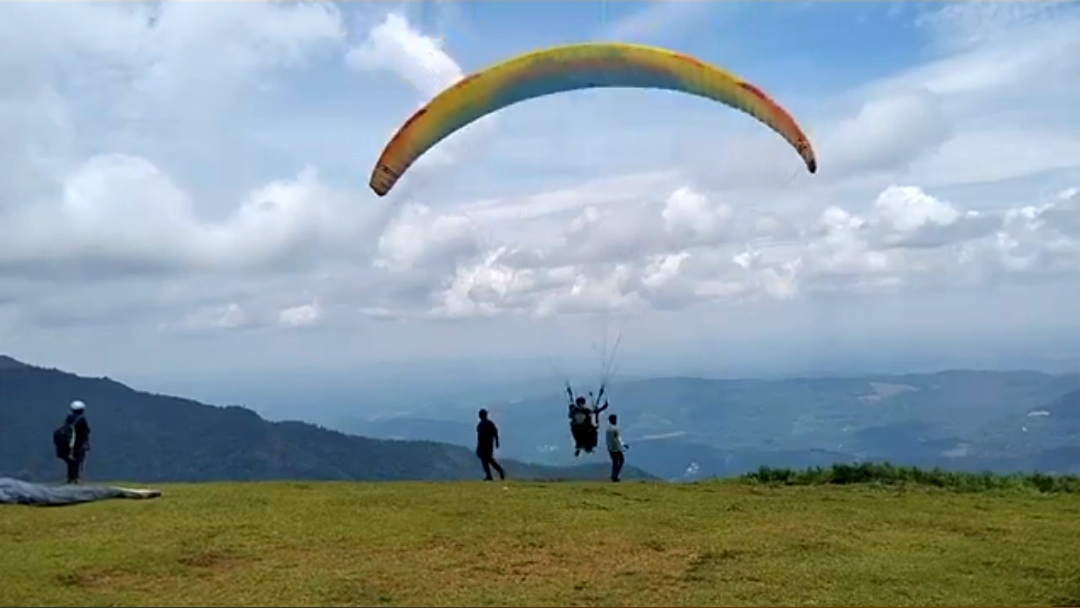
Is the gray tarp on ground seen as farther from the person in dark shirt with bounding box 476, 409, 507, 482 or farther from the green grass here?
the person in dark shirt with bounding box 476, 409, 507, 482

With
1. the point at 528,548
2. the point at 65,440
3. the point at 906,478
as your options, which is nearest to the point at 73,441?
the point at 65,440

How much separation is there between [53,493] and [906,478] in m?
21.0

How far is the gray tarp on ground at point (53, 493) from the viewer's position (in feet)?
67.1

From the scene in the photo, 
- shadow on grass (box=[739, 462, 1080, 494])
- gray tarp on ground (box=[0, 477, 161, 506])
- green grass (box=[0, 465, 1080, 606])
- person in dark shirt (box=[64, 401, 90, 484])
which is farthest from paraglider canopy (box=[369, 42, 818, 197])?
shadow on grass (box=[739, 462, 1080, 494])

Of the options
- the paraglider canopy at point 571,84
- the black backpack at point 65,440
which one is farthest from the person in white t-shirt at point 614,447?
the black backpack at point 65,440

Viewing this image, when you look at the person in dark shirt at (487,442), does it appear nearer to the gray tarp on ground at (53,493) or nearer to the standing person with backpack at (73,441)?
the gray tarp on ground at (53,493)

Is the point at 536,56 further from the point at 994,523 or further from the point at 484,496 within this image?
the point at 994,523

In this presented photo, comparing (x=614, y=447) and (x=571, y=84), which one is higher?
(x=571, y=84)

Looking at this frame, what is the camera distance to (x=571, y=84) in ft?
64.0

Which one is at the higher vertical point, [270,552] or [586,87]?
[586,87]

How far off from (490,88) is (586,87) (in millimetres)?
1893

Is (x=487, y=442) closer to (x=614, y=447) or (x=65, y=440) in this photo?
(x=614, y=447)

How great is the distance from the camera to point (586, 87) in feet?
64.4

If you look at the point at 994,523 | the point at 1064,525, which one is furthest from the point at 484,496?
the point at 1064,525
